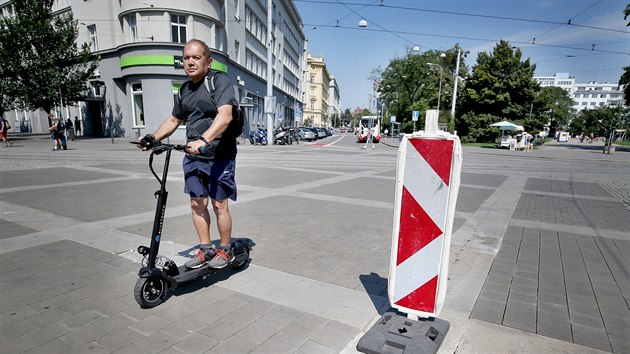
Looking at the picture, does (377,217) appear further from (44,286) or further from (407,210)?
(44,286)

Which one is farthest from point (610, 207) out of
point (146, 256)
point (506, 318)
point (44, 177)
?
point (44, 177)

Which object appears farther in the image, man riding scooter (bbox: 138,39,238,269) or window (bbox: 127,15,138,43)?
window (bbox: 127,15,138,43)

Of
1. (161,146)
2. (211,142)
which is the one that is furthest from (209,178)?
(161,146)

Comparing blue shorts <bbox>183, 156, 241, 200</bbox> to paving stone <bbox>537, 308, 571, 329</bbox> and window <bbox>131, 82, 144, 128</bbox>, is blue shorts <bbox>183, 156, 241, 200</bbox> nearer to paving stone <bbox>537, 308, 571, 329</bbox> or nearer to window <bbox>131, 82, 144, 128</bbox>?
paving stone <bbox>537, 308, 571, 329</bbox>

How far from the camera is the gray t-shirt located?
284 cm

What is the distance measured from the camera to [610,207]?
6.86 m

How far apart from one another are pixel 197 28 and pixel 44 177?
62.6ft

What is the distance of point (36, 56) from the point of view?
22.6 meters

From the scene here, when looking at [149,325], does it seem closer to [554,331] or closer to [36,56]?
[554,331]

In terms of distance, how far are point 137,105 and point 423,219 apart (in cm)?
2802

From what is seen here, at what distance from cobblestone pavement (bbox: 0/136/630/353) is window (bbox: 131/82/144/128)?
811 inches

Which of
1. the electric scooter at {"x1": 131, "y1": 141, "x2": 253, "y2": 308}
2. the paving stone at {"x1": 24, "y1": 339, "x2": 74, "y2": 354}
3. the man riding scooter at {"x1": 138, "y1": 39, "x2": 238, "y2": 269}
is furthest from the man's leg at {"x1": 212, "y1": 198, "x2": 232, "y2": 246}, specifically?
the paving stone at {"x1": 24, "y1": 339, "x2": 74, "y2": 354}

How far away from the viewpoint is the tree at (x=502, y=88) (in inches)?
1511

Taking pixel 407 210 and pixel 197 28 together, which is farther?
pixel 197 28
